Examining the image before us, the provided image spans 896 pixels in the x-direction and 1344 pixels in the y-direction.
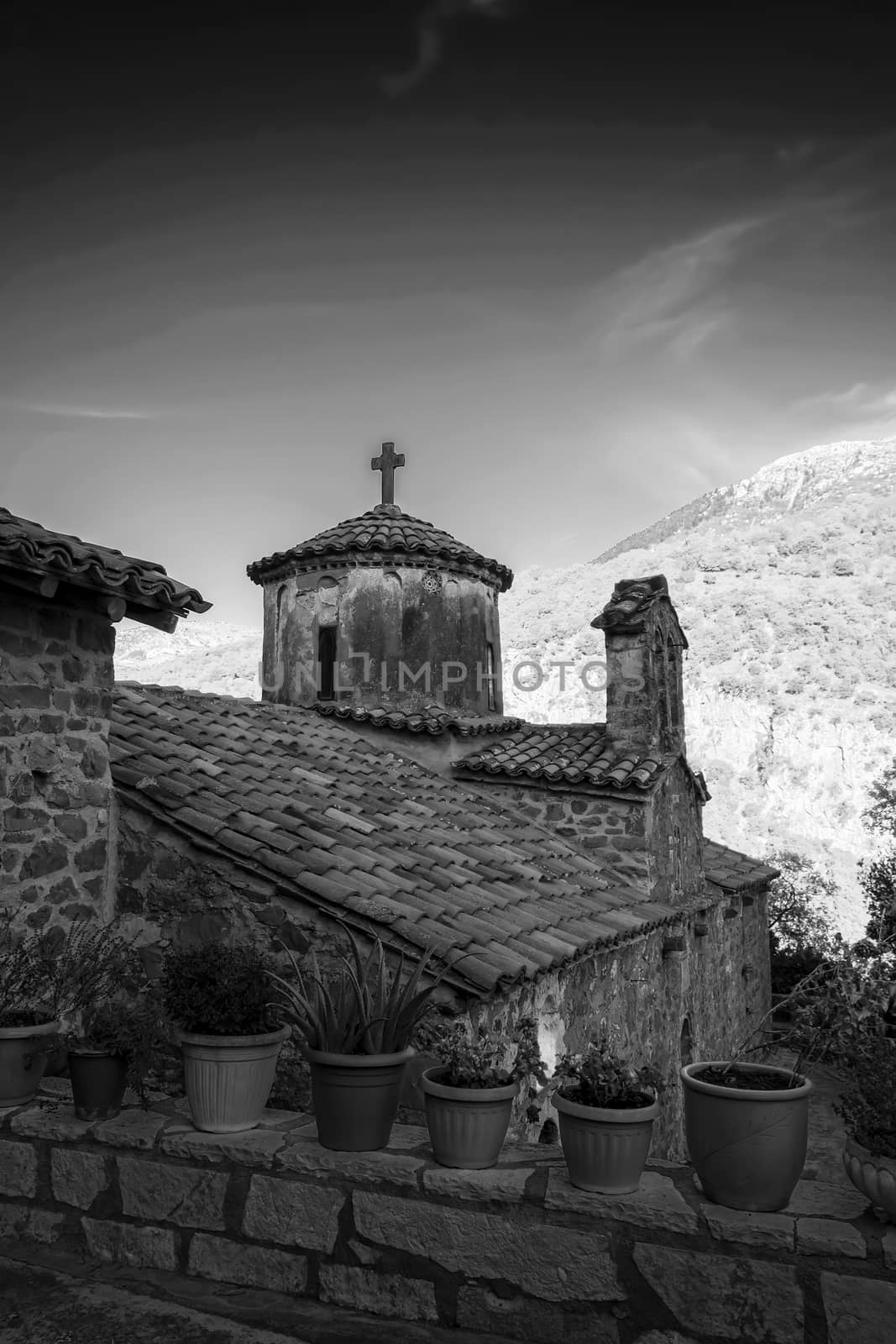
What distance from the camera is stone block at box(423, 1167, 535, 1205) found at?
10.7 feet

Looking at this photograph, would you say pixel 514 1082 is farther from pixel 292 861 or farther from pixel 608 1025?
pixel 608 1025

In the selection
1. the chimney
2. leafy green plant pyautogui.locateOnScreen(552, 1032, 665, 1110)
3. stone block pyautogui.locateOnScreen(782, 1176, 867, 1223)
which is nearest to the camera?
stone block pyautogui.locateOnScreen(782, 1176, 867, 1223)

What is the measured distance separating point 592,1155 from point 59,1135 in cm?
230

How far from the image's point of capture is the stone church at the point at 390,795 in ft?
18.4

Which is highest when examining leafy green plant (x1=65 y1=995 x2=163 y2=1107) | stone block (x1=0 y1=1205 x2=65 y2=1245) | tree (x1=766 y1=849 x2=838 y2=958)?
leafy green plant (x1=65 y1=995 x2=163 y2=1107)

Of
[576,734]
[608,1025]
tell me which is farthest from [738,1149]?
[576,734]

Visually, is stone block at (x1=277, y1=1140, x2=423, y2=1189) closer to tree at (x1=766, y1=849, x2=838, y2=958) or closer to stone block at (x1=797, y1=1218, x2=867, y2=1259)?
stone block at (x1=797, y1=1218, x2=867, y2=1259)

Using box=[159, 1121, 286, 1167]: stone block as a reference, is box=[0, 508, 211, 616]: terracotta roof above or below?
above

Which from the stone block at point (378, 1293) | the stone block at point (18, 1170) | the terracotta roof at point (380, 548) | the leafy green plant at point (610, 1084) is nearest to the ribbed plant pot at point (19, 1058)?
the stone block at point (18, 1170)

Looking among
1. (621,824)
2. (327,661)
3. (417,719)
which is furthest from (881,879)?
(327,661)

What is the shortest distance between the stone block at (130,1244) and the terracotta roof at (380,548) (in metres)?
8.86

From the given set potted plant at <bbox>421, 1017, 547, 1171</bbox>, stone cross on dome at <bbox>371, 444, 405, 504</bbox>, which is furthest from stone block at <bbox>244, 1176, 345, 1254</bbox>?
stone cross on dome at <bbox>371, 444, 405, 504</bbox>

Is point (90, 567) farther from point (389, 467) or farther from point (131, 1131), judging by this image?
point (389, 467)

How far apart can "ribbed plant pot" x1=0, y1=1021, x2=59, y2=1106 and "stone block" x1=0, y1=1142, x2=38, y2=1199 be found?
230 mm
